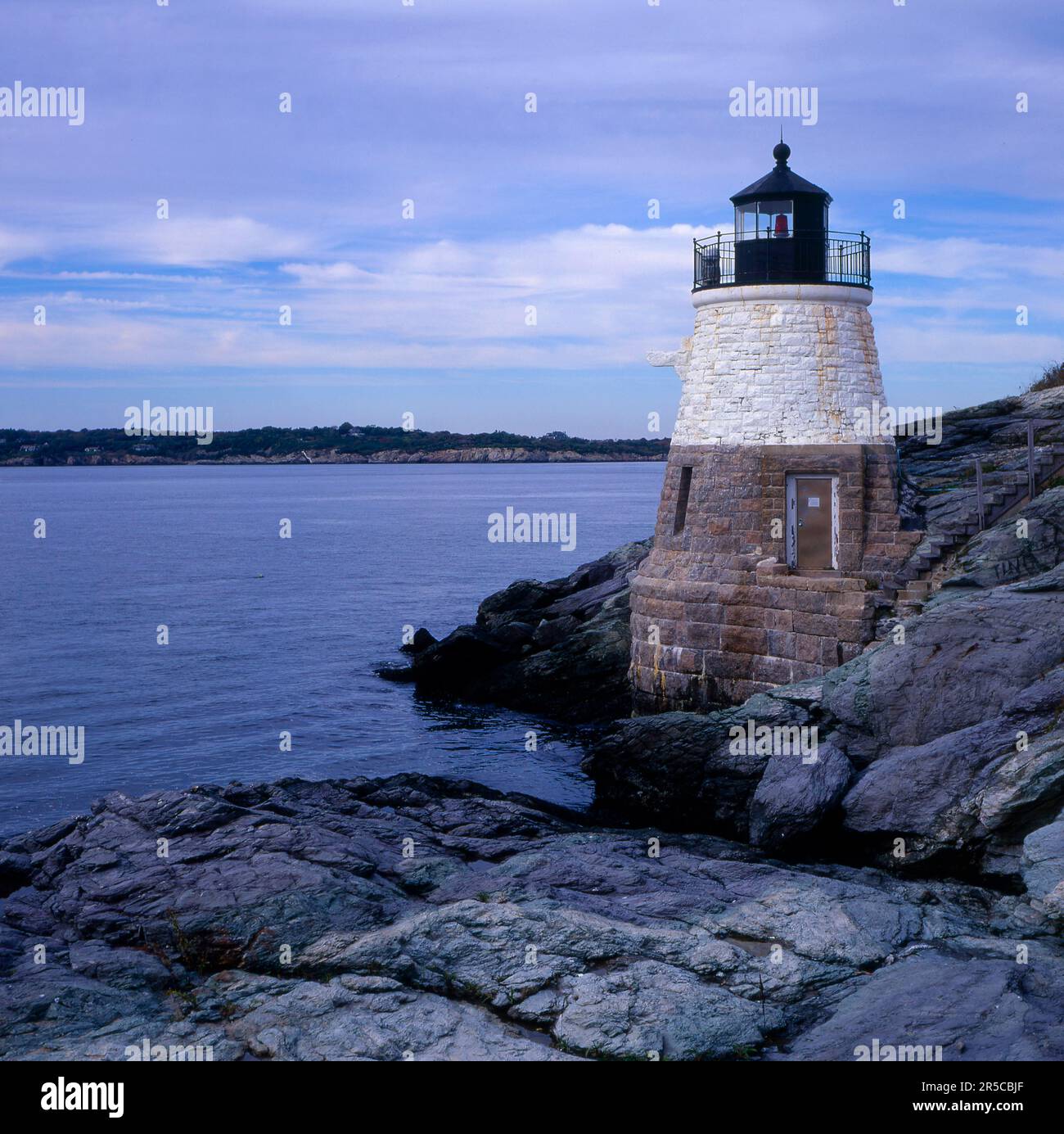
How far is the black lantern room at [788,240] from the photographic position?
68.0 ft

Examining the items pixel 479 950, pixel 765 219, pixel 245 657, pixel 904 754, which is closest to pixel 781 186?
pixel 765 219

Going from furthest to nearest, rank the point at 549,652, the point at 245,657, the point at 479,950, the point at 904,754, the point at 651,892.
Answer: the point at 245,657 → the point at 549,652 → the point at 904,754 → the point at 651,892 → the point at 479,950

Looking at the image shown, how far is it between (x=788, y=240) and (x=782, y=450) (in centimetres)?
384

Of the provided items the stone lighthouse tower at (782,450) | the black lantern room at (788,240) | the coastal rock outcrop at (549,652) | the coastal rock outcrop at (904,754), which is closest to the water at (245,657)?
the coastal rock outcrop at (549,652)

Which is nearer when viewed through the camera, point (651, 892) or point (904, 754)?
point (651, 892)

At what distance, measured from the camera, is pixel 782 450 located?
2062cm

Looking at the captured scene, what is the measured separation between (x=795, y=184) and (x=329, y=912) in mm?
15168

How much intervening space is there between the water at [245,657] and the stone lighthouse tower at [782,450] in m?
4.36

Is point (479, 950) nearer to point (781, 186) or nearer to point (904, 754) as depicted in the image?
point (904, 754)

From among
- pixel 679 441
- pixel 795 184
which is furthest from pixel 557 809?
pixel 795 184

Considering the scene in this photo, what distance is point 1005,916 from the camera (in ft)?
39.1

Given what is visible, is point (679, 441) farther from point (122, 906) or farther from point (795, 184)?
point (122, 906)

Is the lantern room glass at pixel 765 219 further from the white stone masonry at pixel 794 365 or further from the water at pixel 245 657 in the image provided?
the water at pixel 245 657
